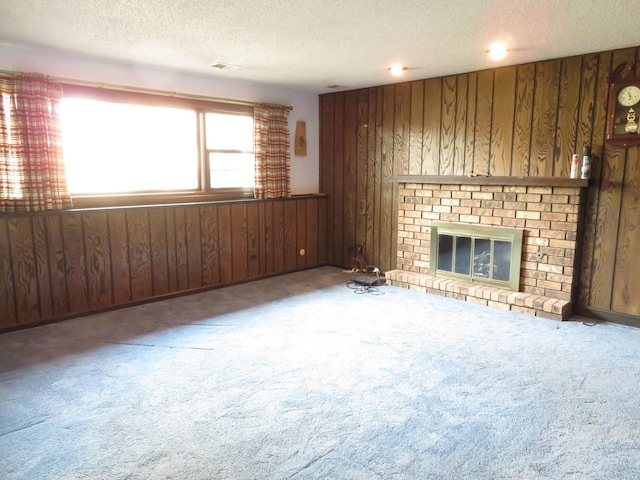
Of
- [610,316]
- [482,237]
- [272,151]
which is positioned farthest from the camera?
[272,151]

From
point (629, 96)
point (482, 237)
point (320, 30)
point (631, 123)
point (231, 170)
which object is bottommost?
point (482, 237)

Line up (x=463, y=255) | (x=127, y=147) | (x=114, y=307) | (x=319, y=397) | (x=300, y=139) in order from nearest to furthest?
1. (x=319, y=397)
2. (x=114, y=307)
3. (x=127, y=147)
4. (x=463, y=255)
5. (x=300, y=139)

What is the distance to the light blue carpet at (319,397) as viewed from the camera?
6.47 feet

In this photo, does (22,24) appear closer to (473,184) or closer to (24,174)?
(24,174)

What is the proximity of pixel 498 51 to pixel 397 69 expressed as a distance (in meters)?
0.98

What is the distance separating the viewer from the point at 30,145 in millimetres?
3600

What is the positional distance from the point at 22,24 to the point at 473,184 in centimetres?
386

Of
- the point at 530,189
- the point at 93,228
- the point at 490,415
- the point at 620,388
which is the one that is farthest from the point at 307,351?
the point at 530,189

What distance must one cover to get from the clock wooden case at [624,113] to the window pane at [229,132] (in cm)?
351

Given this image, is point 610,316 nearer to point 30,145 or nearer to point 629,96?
point 629,96

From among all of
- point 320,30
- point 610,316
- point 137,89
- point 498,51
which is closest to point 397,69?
point 498,51

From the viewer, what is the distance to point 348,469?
6.29ft

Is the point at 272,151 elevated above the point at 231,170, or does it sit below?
above

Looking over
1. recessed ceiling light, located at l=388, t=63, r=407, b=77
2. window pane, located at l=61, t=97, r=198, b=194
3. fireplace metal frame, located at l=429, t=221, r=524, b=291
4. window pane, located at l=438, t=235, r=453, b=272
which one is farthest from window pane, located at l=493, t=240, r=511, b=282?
window pane, located at l=61, t=97, r=198, b=194
